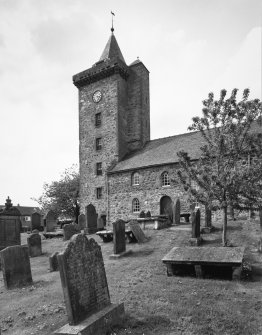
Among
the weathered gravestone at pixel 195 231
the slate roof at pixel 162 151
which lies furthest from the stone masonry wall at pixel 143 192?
the weathered gravestone at pixel 195 231

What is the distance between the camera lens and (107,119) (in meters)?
32.9

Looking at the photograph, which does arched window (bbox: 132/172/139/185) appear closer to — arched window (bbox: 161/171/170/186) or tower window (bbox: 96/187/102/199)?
arched window (bbox: 161/171/170/186)

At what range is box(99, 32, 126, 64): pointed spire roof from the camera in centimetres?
3609

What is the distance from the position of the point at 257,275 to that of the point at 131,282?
12.0 ft

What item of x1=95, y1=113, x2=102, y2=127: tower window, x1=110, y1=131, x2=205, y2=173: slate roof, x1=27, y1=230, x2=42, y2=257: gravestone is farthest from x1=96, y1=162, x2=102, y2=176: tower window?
x1=27, y1=230, x2=42, y2=257: gravestone

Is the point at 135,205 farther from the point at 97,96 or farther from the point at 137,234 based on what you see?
the point at 137,234

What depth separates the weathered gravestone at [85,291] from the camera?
5.59 m

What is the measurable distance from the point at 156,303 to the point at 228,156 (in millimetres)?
7059

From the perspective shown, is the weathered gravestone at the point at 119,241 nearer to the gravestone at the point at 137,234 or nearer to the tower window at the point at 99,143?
the gravestone at the point at 137,234

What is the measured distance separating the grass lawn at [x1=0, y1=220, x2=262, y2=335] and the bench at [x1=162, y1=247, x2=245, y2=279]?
0.37m

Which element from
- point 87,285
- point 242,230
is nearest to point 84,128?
point 242,230

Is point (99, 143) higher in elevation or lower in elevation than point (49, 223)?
higher

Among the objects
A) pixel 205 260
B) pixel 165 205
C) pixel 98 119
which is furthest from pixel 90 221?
pixel 98 119

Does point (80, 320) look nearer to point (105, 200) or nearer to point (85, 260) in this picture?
point (85, 260)
